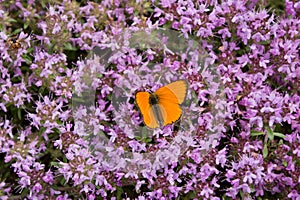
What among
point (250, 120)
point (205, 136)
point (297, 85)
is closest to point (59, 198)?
point (205, 136)

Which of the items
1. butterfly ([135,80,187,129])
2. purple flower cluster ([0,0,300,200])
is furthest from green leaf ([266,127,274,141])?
butterfly ([135,80,187,129])

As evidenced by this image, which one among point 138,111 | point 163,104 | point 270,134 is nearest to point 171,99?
point 163,104

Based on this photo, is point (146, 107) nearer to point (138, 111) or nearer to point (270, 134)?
point (138, 111)

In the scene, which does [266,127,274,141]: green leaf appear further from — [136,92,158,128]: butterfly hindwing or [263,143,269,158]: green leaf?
[136,92,158,128]: butterfly hindwing

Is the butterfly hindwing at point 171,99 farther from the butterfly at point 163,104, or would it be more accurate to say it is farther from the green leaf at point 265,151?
the green leaf at point 265,151

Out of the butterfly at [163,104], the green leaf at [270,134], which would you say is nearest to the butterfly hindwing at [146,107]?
the butterfly at [163,104]

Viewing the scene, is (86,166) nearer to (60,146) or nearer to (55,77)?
(60,146)
